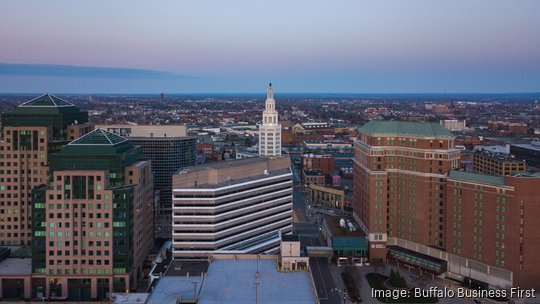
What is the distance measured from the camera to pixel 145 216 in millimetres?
87688

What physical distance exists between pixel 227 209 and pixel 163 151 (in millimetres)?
50967

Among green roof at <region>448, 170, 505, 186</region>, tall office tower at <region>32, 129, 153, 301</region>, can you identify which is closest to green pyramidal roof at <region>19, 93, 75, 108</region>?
tall office tower at <region>32, 129, 153, 301</region>

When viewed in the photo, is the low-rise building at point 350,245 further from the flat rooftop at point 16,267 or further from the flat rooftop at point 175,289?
the flat rooftop at point 16,267

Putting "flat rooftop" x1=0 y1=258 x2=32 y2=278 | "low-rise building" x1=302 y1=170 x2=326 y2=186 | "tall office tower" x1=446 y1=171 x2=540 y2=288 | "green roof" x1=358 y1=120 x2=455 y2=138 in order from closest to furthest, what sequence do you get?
1. "tall office tower" x1=446 y1=171 x2=540 y2=288
2. "flat rooftop" x1=0 y1=258 x2=32 y2=278
3. "green roof" x1=358 y1=120 x2=455 y2=138
4. "low-rise building" x1=302 y1=170 x2=326 y2=186

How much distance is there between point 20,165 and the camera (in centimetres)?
9081

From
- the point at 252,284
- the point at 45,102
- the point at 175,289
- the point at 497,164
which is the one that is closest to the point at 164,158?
the point at 45,102

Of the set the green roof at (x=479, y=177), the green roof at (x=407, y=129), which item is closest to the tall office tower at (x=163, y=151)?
the green roof at (x=407, y=129)

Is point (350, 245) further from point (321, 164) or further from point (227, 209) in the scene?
point (321, 164)

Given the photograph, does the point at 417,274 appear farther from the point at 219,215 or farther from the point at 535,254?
the point at 219,215

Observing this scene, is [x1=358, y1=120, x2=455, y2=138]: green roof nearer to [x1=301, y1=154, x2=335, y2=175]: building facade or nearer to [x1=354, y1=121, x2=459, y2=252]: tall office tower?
[x1=354, y1=121, x2=459, y2=252]: tall office tower

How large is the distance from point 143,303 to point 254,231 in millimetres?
25941

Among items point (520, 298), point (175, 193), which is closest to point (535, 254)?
point (520, 298)

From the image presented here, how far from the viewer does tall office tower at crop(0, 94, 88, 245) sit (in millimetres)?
90562

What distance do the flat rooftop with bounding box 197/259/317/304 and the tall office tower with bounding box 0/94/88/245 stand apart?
37718 millimetres
